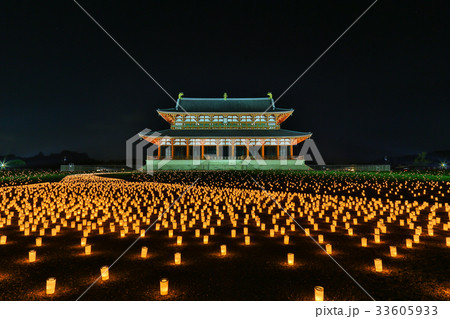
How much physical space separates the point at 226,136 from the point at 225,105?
7.14 meters

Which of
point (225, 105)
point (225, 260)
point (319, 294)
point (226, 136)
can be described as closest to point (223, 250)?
point (225, 260)

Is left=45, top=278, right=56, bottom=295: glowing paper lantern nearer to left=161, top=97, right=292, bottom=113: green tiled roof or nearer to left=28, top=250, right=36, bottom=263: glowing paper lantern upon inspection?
left=28, top=250, right=36, bottom=263: glowing paper lantern

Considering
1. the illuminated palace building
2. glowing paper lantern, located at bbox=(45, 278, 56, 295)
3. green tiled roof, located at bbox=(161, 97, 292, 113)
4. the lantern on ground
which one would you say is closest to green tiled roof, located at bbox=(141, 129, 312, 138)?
the illuminated palace building

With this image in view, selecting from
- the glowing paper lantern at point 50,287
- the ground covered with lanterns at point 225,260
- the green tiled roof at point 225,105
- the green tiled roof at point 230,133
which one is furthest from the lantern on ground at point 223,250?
the green tiled roof at point 225,105

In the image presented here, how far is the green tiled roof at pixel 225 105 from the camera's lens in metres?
34.8

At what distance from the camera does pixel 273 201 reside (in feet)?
33.4

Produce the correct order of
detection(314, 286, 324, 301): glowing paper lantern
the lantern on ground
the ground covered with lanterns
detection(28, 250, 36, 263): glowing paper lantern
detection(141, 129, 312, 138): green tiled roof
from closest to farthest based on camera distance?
detection(314, 286, 324, 301): glowing paper lantern
the ground covered with lanterns
detection(28, 250, 36, 263): glowing paper lantern
the lantern on ground
detection(141, 129, 312, 138): green tiled roof

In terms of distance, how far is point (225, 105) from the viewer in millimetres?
36344

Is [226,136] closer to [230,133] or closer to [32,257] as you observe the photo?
[230,133]

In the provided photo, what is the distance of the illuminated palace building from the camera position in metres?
30.0

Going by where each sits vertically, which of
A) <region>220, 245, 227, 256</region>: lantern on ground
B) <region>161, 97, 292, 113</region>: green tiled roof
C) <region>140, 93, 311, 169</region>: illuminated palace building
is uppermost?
<region>161, 97, 292, 113</region>: green tiled roof

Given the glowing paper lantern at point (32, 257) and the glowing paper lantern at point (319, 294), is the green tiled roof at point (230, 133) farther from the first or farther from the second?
the glowing paper lantern at point (319, 294)

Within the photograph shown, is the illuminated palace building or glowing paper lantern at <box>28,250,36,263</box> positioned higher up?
the illuminated palace building
